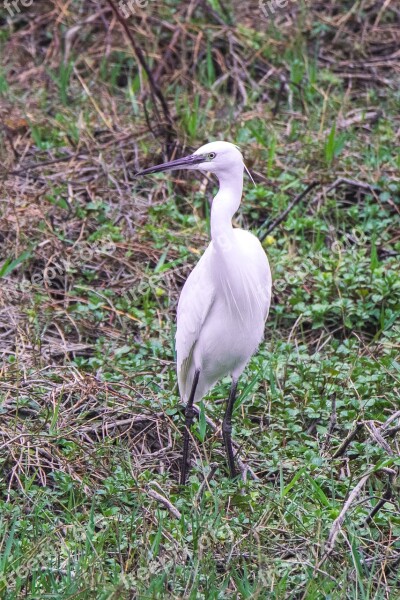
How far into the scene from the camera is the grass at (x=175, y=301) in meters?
3.11

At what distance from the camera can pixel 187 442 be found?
12.4 feet

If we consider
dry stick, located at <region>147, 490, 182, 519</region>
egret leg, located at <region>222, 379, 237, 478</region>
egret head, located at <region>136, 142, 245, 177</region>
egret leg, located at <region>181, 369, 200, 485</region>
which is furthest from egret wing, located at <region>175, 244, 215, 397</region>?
dry stick, located at <region>147, 490, 182, 519</region>

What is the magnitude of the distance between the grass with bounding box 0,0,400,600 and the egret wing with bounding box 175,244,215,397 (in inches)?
10.5

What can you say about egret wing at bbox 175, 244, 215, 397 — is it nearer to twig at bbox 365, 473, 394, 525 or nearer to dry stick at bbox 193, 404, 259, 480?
dry stick at bbox 193, 404, 259, 480

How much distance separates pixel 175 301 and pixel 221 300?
3.85ft

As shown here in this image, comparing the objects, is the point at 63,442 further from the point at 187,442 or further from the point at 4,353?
the point at 4,353

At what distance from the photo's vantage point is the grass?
3.11 meters

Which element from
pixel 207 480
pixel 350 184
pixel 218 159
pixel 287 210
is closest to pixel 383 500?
pixel 207 480

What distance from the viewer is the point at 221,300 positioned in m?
3.80

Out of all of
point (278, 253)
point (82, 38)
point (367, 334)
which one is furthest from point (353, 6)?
point (367, 334)

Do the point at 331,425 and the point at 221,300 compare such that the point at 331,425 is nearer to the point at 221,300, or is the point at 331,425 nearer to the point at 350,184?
the point at 221,300

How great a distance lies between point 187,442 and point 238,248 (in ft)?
2.58

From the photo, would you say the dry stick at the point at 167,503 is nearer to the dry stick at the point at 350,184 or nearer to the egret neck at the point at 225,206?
the egret neck at the point at 225,206

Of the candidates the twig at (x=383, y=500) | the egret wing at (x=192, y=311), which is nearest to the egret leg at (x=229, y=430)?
the egret wing at (x=192, y=311)
